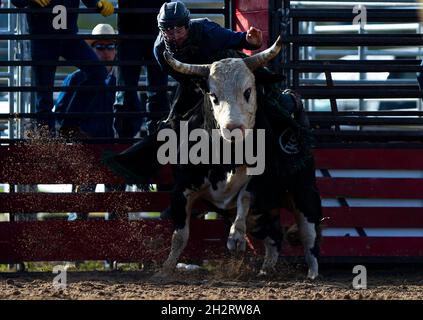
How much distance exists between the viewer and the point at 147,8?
844 centimetres

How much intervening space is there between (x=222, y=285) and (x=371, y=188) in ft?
5.71

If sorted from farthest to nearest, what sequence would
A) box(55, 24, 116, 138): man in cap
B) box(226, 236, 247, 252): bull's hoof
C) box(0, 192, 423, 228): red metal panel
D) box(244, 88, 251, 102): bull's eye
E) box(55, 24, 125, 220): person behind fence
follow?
box(55, 24, 116, 138): man in cap, box(55, 24, 125, 220): person behind fence, box(0, 192, 423, 228): red metal panel, box(244, 88, 251, 102): bull's eye, box(226, 236, 247, 252): bull's hoof

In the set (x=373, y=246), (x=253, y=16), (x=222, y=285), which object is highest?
(x=253, y=16)

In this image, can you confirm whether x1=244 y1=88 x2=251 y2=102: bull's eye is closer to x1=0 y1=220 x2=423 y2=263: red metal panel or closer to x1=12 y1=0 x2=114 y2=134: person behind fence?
x1=0 y1=220 x2=423 y2=263: red metal panel

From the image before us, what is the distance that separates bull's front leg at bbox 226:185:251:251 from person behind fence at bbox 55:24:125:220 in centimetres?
138

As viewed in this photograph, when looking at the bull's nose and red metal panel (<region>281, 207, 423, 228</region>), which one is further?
red metal panel (<region>281, 207, 423, 228</region>)

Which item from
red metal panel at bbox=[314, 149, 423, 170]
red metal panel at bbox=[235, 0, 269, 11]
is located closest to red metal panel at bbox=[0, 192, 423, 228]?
red metal panel at bbox=[314, 149, 423, 170]

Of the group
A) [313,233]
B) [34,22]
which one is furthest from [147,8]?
[313,233]

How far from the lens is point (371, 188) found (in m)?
8.45

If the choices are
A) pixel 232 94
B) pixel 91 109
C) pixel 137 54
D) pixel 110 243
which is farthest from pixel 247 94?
pixel 91 109

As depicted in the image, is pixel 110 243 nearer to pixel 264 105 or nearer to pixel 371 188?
pixel 264 105

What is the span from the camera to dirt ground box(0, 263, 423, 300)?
6.62 m

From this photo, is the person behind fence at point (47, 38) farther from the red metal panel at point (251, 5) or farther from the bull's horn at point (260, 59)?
the bull's horn at point (260, 59)
